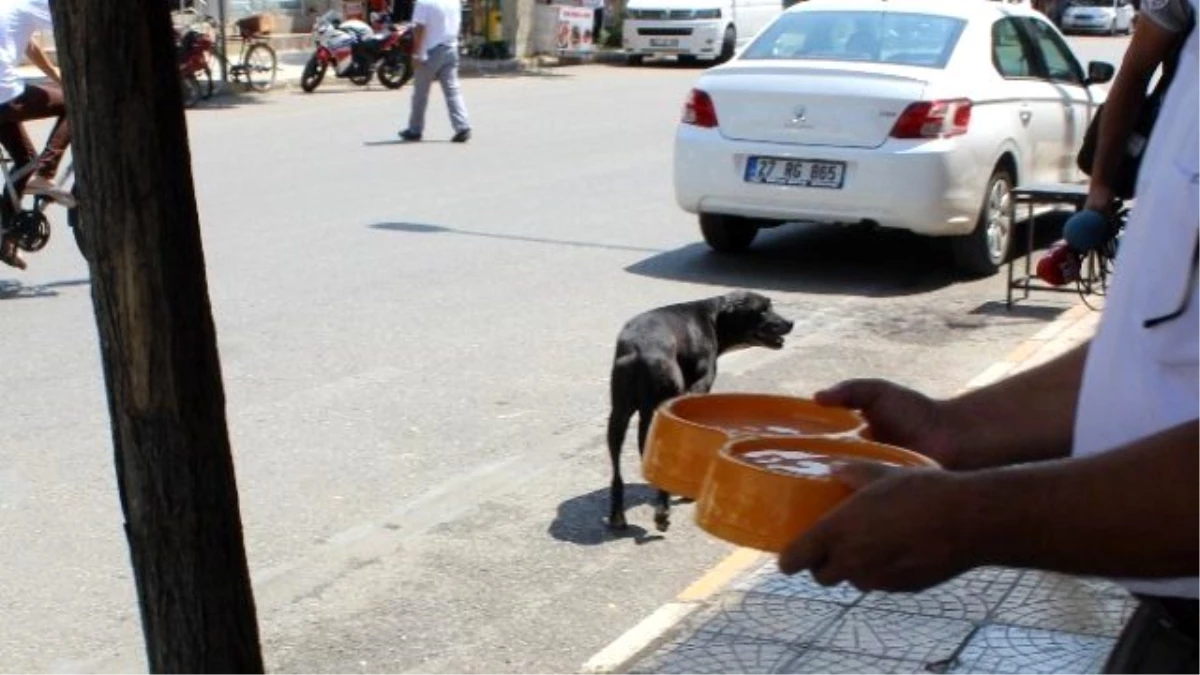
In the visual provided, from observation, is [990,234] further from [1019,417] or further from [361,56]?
[361,56]

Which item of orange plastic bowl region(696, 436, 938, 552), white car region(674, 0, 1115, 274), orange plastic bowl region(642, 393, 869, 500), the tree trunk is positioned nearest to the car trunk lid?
white car region(674, 0, 1115, 274)

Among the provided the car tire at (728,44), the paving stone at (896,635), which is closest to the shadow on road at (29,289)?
the paving stone at (896,635)

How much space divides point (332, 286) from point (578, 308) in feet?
4.86

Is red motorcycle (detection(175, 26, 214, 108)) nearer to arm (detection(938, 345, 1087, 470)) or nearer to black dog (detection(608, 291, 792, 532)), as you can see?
black dog (detection(608, 291, 792, 532))

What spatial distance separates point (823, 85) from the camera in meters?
10.5

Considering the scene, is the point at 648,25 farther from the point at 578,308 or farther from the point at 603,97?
the point at 578,308

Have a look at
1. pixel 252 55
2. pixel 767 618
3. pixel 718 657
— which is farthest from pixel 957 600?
pixel 252 55

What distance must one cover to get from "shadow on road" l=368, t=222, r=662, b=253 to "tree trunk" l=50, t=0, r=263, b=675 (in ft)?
29.5

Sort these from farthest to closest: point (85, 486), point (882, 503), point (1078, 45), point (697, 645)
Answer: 1. point (1078, 45)
2. point (85, 486)
3. point (697, 645)
4. point (882, 503)

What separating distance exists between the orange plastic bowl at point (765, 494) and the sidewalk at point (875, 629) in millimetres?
2448

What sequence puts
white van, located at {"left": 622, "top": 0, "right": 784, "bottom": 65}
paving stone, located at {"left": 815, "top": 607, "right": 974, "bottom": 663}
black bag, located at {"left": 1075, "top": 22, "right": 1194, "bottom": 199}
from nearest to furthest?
paving stone, located at {"left": 815, "top": 607, "right": 974, "bottom": 663}
black bag, located at {"left": 1075, "top": 22, "right": 1194, "bottom": 199}
white van, located at {"left": 622, "top": 0, "right": 784, "bottom": 65}

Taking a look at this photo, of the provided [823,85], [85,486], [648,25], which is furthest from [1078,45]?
[85,486]

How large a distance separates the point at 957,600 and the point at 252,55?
21402mm

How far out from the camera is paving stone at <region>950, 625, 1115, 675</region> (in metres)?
4.50
